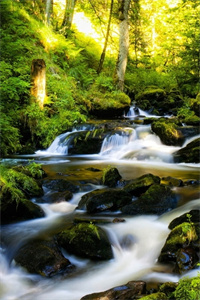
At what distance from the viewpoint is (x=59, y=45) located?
1463 cm

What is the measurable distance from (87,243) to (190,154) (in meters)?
5.54

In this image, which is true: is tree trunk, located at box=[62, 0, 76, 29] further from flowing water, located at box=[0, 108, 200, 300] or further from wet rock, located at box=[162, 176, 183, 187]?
wet rock, located at box=[162, 176, 183, 187]

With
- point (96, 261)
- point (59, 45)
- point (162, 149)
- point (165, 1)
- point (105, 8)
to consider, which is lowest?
point (96, 261)

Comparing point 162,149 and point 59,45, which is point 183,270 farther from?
point 59,45

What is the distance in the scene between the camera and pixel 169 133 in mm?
9914

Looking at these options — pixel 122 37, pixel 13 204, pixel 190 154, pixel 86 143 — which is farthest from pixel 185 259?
pixel 122 37

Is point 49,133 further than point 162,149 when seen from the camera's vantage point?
Yes

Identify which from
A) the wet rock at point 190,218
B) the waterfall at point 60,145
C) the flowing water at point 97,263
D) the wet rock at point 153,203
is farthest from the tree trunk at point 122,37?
the wet rock at point 190,218

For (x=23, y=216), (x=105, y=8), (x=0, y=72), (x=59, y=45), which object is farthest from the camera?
(x=105, y=8)

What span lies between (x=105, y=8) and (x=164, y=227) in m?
16.2

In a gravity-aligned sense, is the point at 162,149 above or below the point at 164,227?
above

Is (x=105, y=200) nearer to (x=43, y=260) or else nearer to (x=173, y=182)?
(x=43, y=260)

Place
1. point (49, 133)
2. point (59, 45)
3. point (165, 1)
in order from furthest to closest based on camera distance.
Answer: point (165, 1) < point (59, 45) < point (49, 133)

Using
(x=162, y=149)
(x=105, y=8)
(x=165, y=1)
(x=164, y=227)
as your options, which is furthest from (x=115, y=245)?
(x=165, y=1)
